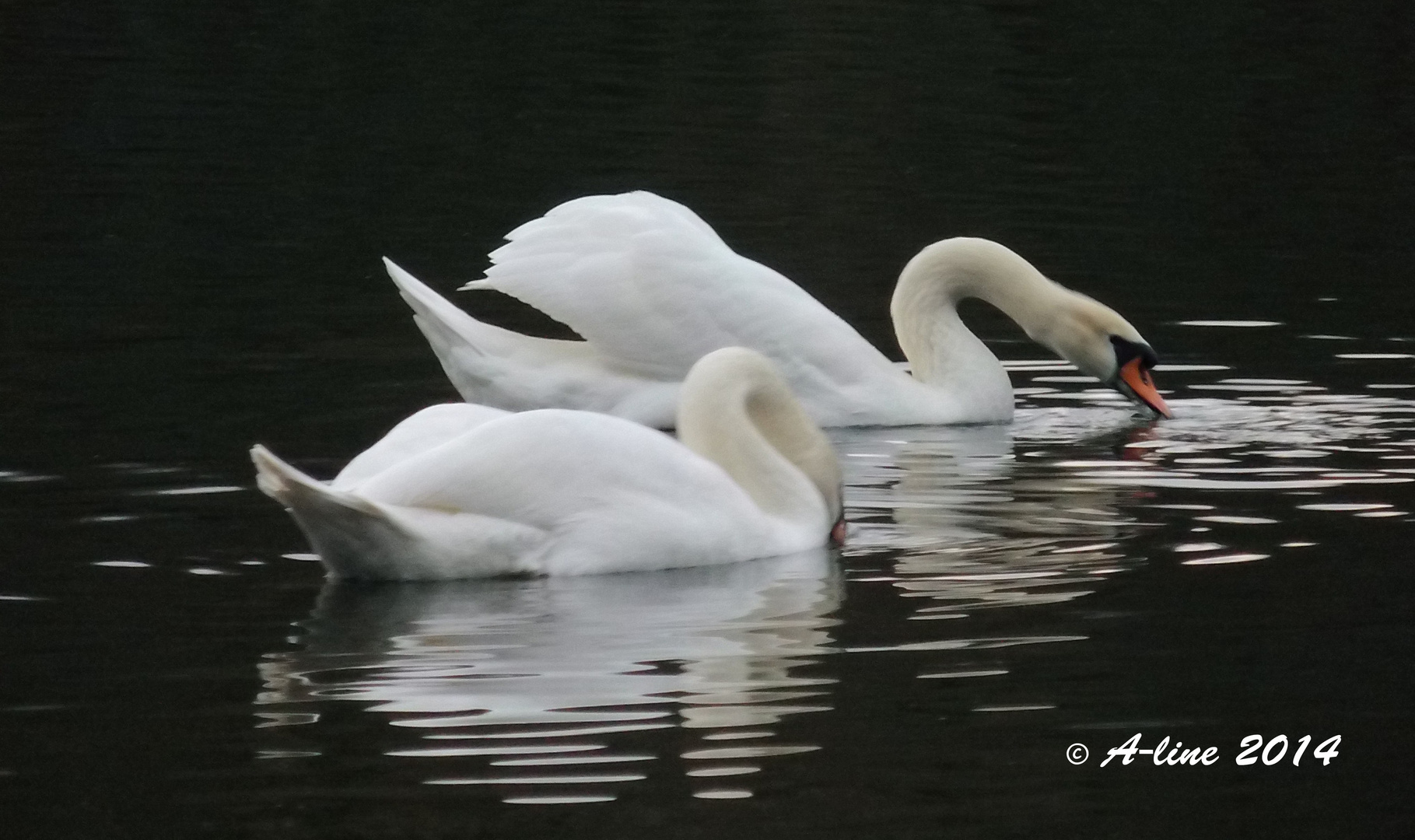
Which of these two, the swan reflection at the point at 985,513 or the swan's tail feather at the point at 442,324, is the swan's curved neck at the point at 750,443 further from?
the swan's tail feather at the point at 442,324

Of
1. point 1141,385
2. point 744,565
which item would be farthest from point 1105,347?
point 744,565

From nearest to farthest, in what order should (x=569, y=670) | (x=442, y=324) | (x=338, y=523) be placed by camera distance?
(x=569, y=670) → (x=338, y=523) → (x=442, y=324)

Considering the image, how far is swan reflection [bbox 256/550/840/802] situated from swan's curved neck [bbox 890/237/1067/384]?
401cm

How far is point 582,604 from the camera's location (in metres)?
7.78

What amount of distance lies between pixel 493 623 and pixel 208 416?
3596 mm

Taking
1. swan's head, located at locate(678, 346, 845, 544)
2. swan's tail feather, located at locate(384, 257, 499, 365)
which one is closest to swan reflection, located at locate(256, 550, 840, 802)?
swan's head, located at locate(678, 346, 845, 544)

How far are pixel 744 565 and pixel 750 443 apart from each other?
0.43 meters

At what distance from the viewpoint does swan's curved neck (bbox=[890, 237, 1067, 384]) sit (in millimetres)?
12323

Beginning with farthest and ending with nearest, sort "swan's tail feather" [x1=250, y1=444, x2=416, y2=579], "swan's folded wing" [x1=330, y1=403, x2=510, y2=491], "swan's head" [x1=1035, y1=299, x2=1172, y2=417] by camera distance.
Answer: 1. "swan's head" [x1=1035, y1=299, x2=1172, y2=417]
2. "swan's folded wing" [x1=330, y1=403, x2=510, y2=491]
3. "swan's tail feather" [x1=250, y1=444, x2=416, y2=579]

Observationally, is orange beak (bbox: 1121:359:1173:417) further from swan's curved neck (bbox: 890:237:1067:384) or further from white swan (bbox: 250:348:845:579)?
white swan (bbox: 250:348:845:579)

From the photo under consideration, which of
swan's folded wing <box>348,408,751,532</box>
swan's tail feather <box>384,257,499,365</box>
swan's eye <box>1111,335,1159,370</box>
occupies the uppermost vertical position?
swan's tail feather <box>384,257,499,365</box>

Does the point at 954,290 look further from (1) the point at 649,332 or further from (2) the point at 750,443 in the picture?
(2) the point at 750,443

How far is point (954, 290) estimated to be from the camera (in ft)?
41.2

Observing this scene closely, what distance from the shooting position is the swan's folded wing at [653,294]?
37.5ft
